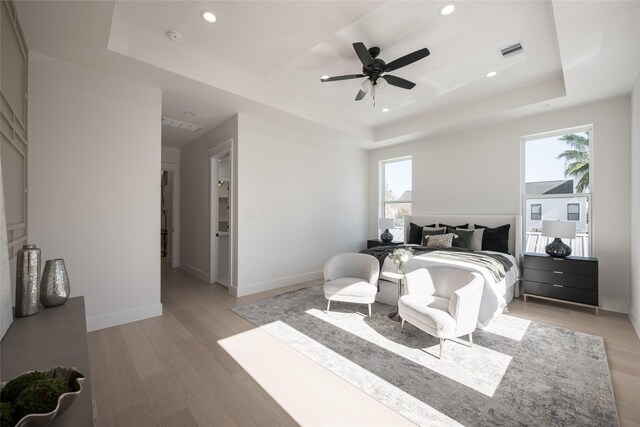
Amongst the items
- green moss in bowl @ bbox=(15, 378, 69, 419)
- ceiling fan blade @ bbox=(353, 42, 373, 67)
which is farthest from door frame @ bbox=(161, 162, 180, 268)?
green moss in bowl @ bbox=(15, 378, 69, 419)

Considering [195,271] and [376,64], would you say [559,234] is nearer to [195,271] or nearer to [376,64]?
[376,64]

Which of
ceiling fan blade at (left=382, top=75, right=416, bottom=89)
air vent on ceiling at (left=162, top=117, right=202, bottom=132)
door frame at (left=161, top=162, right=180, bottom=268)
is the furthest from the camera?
door frame at (left=161, top=162, right=180, bottom=268)

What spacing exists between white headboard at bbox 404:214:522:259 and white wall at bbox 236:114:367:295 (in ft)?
4.62

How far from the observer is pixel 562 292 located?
3.76 meters

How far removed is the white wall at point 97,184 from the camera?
2719 millimetres

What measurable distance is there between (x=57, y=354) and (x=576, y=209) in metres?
5.83

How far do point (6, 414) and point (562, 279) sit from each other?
5.16 meters

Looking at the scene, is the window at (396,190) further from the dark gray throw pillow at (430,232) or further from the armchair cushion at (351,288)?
the armchair cushion at (351,288)

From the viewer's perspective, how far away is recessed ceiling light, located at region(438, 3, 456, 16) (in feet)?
8.04

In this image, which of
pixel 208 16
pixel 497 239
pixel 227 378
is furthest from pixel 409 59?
pixel 227 378

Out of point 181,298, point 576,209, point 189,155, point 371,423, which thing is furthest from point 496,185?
point 189,155

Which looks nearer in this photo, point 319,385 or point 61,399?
point 61,399

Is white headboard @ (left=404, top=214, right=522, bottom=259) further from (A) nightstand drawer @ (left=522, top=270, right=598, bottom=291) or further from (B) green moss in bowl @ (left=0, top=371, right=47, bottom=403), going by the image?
(B) green moss in bowl @ (left=0, top=371, right=47, bottom=403)

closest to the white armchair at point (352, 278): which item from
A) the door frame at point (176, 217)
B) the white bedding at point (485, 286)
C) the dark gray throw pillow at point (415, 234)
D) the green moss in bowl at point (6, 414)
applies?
the white bedding at point (485, 286)
